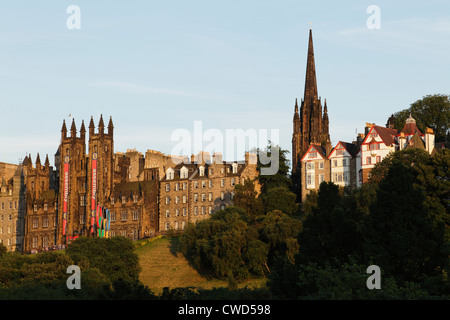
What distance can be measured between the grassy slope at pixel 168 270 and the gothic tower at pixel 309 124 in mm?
27992

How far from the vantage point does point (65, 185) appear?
139 m

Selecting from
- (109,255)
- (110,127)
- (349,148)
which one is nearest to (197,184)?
(110,127)

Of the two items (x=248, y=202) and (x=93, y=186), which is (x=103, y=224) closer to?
(x=93, y=186)

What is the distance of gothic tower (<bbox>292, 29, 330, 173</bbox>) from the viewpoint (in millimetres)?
131875

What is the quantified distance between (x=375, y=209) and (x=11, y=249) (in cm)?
10296

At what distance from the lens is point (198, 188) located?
129m

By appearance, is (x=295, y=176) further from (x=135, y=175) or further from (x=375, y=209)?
(x=375, y=209)

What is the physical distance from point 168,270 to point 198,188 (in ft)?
91.7

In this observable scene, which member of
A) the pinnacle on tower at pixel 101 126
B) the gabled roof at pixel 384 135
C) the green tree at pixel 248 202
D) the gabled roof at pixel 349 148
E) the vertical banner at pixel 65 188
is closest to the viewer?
the gabled roof at pixel 384 135

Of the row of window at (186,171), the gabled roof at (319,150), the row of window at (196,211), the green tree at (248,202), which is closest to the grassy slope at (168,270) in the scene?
the green tree at (248,202)

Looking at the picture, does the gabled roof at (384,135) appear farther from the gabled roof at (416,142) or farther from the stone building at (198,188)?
the stone building at (198,188)

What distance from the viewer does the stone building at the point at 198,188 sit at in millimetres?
125688

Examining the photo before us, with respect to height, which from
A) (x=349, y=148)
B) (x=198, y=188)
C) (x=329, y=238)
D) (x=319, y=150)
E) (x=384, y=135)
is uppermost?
(x=384, y=135)

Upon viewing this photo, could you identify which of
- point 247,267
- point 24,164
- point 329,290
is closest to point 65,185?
point 24,164
